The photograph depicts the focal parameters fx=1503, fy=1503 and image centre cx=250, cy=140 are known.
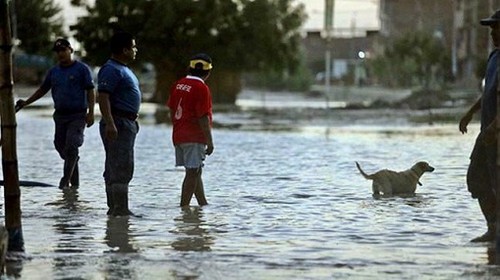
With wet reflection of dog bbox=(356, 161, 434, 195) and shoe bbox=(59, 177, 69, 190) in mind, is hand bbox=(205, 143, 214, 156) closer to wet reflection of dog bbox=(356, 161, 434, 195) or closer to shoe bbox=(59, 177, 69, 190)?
wet reflection of dog bbox=(356, 161, 434, 195)

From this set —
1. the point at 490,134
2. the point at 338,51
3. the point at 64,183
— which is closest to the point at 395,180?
the point at 64,183

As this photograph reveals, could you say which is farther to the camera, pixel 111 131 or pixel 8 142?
pixel 111 131

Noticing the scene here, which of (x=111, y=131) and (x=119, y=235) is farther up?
(x=111, y=131)

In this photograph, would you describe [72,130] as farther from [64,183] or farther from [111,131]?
[111,131]

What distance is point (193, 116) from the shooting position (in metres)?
14.7

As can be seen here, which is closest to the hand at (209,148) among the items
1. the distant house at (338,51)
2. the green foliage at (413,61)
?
the green foliage at (413,61)

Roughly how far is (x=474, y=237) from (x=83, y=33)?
177 ft

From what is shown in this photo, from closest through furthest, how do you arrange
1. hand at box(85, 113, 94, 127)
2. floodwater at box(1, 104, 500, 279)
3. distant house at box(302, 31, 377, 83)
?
floodwater at box(1, 104, 500, 279) → hand at box(85, 113, 94, 127) → distant house at box(302, 31, 377, 83)

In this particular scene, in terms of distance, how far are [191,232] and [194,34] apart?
5062 centimetres

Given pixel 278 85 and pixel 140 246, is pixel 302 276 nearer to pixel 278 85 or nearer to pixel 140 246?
pixel 140 246

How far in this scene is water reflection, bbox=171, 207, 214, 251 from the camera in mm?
11781

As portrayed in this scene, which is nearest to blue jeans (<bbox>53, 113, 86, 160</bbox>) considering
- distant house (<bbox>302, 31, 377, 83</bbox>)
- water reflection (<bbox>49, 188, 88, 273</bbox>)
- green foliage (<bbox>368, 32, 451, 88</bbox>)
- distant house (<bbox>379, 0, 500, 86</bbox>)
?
water reflection (<bbox>49, 188, 88, 273</bbox>)

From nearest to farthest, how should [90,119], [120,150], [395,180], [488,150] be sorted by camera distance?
[488,150] → [120,150] → [90,119] → [395,180]

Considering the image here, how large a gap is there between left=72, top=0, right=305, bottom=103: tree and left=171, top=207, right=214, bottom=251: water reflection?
47419mm
